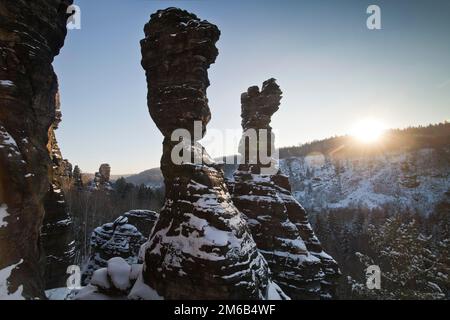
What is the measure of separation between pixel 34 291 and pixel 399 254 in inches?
1086

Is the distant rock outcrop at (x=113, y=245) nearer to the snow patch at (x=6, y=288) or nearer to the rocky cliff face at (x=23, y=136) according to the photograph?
the rocky cliff face at (x=23, y=136)

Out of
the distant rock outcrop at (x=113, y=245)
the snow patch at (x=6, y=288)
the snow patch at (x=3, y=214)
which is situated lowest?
the distant rock outcrop at (x=113, y=245)

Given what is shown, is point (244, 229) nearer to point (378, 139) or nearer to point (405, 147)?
point (405, 147)

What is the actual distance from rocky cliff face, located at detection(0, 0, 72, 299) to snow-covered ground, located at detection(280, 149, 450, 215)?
12084cm

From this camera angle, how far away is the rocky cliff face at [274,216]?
2297 centimetres

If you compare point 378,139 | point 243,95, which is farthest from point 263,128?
point 378,139

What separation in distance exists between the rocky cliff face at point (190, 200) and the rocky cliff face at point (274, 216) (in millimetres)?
10952

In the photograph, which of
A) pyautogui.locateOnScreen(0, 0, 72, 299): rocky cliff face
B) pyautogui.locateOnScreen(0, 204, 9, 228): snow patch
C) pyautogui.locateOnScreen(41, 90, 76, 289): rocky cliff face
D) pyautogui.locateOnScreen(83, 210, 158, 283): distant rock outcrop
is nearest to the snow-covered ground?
pyautogui.locateOnScreen(83, 210, 158, 283): distant rock outcrop

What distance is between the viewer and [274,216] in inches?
968

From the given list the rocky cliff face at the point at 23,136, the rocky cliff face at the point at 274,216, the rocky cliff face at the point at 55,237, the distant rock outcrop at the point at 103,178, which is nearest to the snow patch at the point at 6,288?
the rocky cliff face at the point at 23,136

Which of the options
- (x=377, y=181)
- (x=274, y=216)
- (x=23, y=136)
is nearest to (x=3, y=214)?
(x=23, y=136)

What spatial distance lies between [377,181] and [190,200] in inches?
6008

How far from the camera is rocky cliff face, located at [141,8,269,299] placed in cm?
1120

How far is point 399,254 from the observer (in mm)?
25391
